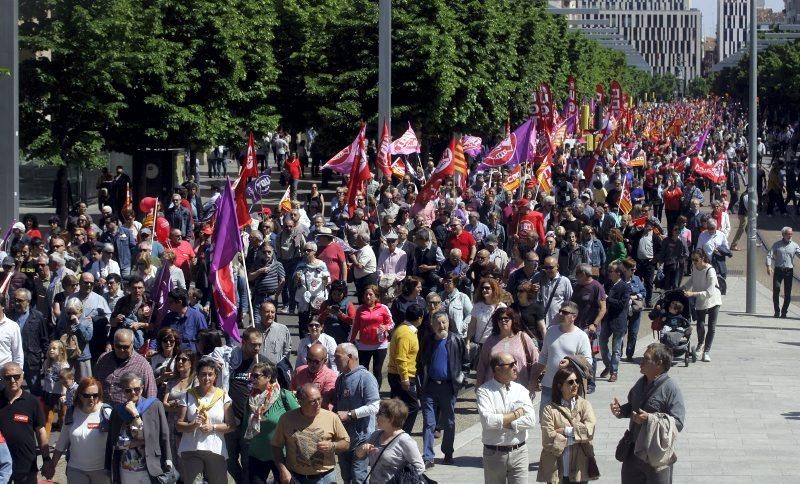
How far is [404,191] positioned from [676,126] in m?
44.4

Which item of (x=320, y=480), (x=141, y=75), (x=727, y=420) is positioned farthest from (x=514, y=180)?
(x=320, y=480)

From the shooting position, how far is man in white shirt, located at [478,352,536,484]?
10836 millimetres

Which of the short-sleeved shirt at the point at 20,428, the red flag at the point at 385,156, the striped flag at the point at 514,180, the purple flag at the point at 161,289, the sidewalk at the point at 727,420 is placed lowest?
the sidewalk at the point at 727,420

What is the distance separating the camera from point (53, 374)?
1343cm

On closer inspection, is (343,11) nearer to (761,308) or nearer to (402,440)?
(761,308)

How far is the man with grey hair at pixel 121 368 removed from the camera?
11.7 m

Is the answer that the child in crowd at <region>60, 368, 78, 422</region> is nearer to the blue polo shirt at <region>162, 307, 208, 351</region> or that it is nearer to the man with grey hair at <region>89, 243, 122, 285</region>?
the blue polo shirt at <region>162, 307, 208, 351</region>

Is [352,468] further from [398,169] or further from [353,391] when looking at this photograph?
[398,169]

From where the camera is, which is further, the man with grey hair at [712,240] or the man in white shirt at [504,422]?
the man with grey hair at [712,240]

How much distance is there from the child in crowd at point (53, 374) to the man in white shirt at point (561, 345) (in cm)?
397

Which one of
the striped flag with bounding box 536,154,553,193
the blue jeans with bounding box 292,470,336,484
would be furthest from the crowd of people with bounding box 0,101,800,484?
the striped flag with bounding box 536,154,553,193

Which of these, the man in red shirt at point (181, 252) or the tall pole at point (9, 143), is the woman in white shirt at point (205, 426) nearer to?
the man in red shirt at point (181, 252)

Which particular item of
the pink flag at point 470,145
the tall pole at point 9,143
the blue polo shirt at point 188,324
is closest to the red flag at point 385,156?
the tall pole at point 9,143

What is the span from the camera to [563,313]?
12.8 metres
